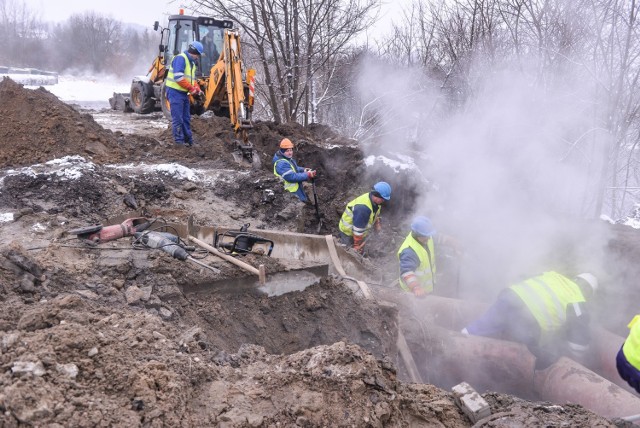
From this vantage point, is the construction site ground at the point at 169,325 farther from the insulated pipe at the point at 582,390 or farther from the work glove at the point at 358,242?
the insulated pipe at the point at 582,390

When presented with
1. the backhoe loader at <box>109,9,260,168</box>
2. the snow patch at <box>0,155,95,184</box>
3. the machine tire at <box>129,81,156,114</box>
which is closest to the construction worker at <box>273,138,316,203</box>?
the backhoe loader at <box>109,9,260,168</box>

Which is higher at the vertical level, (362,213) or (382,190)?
(382,190)

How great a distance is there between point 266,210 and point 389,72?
25.0ft

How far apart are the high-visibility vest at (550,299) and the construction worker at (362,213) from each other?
2.49 meters

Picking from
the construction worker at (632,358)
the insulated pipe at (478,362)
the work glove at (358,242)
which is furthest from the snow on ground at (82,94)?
the construction worker at (632,358)

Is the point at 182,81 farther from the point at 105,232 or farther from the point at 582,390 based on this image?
the point at 582,390

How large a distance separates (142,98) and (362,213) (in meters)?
10.0

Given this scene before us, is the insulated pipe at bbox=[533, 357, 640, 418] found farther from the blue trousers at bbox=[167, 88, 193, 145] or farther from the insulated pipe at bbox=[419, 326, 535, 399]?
the blue trousers at bbox=[167, 88, 193, 145]

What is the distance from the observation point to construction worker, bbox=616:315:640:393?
3.44 metres

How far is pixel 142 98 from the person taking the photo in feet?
46.5

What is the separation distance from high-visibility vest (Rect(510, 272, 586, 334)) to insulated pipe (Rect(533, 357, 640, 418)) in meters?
0.35

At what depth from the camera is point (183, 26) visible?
38.7 feet

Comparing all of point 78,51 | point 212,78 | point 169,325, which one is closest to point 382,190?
point 169,325

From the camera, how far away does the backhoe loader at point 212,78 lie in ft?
31.3
